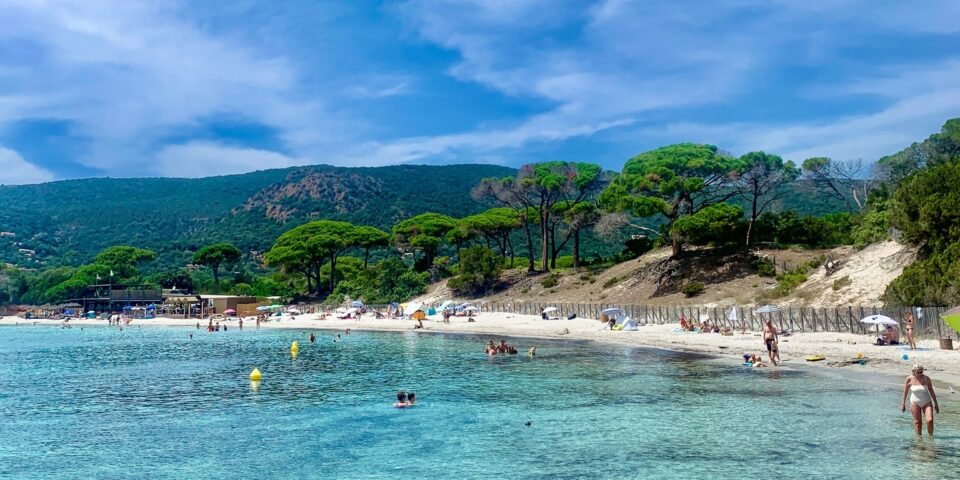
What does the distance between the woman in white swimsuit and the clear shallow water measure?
0.38 metres

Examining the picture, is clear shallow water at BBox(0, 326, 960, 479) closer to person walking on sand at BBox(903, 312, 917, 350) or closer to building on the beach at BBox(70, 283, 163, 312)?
person walking on sand at BBox(903, 312, 917, 350)

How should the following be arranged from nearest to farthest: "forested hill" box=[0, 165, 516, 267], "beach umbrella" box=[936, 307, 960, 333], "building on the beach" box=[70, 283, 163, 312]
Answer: "beach umbrella" box=[936, 307, 960, 333] < "building on the beach" box=[70, 283, 163, 312] < "forested hill" box=[0, 165, 516, 267]

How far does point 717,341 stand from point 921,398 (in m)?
19.6

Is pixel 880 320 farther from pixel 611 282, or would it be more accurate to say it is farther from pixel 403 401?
pixel 611 282

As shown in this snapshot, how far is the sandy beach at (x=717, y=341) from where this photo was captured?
2300cm

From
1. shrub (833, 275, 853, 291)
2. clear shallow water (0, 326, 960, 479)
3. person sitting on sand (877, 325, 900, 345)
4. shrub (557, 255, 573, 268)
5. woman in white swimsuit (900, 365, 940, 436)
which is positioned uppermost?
shrub (557, 255, 573, 268)

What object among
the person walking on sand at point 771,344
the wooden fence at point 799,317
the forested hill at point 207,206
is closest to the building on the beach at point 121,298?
the forested hill at point 207,206

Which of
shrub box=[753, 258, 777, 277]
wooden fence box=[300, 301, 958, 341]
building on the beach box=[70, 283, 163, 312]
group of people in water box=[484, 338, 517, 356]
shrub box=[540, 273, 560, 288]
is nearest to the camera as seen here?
wooden fence box=[300, 301, 958, 341]

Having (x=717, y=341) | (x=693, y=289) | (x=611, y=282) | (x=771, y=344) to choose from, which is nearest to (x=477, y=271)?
(x=611, y=282)

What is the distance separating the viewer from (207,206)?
538ft

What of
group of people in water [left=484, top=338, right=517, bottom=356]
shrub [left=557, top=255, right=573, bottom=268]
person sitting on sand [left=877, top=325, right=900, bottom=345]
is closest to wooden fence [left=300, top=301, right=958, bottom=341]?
person sitting on sand [left=877, top=325, right=900, bottom=345]

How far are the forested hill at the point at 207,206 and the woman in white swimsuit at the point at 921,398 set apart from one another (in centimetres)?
12171

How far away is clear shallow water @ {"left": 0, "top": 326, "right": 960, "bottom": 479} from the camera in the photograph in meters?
13.7

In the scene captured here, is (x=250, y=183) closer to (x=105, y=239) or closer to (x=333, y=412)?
(x=105, y=239)
